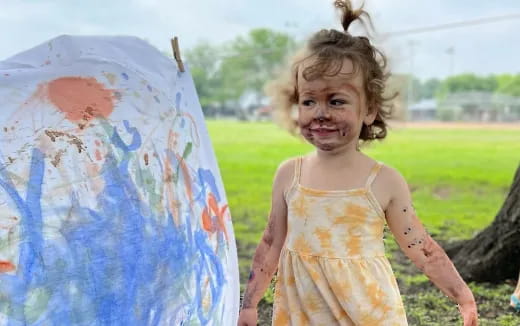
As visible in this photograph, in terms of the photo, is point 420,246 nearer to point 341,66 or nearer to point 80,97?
point 341,66

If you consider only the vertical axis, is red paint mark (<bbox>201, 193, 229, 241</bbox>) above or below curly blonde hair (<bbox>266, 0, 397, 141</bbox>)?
below

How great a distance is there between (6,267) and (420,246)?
3.37 feet

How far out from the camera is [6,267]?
150 centimetres

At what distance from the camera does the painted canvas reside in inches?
61.6

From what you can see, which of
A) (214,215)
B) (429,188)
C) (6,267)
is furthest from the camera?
(429,188)

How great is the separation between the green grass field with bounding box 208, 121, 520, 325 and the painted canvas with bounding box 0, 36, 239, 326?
431 mm

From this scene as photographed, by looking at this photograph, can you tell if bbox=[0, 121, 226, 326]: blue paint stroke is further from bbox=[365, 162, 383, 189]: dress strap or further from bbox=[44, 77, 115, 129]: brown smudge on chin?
bbox=[365, 162, 383, 189]: dress strap

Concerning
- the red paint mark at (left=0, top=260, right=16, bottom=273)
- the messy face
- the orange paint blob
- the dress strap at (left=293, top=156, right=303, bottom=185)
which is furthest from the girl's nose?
the red paint mark at (left=0, top=260, right=16, bottom=273)

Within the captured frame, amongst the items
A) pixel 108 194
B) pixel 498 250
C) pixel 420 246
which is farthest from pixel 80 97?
pixel 498 250

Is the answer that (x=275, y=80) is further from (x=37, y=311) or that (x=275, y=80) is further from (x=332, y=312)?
(x=37, y=311)

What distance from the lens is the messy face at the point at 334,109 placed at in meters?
1.77

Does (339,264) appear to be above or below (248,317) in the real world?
above

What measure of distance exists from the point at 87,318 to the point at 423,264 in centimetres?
87

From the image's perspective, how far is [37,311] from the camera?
1.51 m
